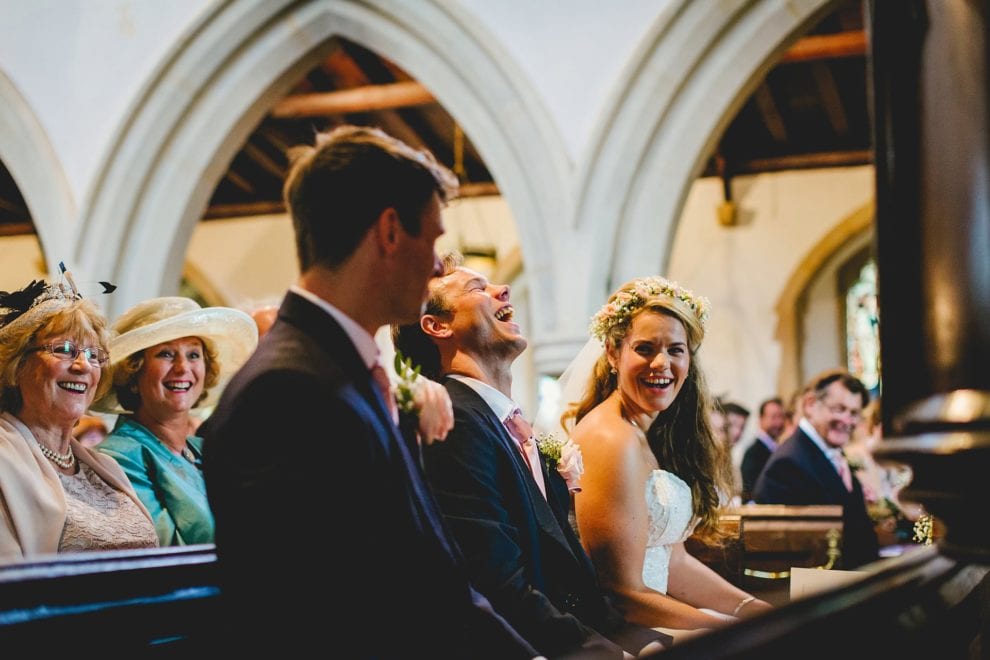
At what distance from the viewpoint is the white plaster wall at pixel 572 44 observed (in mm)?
6402

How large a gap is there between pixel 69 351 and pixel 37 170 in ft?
14.9

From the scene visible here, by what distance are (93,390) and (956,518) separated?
2.34 m

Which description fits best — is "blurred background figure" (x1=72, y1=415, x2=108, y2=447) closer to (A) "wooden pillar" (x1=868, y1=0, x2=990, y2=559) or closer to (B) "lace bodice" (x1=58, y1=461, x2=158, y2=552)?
(B) "lace bodice" (x1=58, y1=461, x2=158, y2=552)

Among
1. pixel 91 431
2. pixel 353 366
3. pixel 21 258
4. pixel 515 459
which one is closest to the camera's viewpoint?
pixel 353 366

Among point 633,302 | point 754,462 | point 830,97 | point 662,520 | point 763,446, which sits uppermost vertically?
point 830,97

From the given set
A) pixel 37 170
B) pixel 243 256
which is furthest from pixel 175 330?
pixel 243 256

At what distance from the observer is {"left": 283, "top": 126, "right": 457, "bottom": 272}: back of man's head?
5.37 ft

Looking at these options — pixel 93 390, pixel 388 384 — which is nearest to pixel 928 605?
pixel 388 384

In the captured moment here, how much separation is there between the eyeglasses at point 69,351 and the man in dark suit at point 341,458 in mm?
1424

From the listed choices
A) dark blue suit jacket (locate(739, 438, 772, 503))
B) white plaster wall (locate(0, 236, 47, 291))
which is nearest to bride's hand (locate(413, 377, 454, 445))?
dark blue suit jacket (locate(739, 438, 772, 503))

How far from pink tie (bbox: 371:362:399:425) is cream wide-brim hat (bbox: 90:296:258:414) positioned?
158 centimetres

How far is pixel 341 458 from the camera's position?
1.48m

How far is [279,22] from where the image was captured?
6785mm

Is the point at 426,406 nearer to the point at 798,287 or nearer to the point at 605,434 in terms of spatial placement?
the point at 605,434
